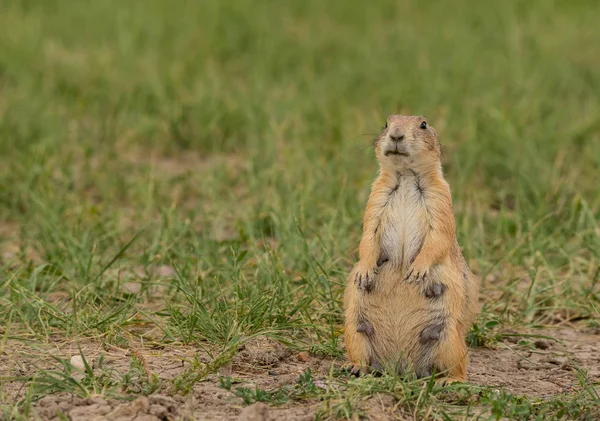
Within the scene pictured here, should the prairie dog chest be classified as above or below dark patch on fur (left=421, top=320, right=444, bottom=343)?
above

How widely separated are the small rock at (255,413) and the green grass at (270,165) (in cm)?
19

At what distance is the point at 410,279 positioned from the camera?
4391 mm

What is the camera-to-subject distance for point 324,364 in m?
4.66

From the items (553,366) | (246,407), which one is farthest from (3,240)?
(553,366)

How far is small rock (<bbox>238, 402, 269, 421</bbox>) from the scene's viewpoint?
3887 mm

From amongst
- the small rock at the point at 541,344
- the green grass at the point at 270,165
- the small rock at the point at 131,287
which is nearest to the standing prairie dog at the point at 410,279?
the green grass at the point at 270,165

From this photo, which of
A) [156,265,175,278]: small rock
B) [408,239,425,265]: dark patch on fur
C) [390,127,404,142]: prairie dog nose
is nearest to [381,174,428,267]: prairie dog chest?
[408,239,425,265]: dark patch on fur

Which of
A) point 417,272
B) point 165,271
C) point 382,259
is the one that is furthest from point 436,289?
point 165,271

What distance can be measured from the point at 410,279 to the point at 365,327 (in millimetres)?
269

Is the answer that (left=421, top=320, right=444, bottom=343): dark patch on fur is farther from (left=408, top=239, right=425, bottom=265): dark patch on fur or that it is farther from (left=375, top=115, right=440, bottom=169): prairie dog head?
(left=375, top=115, right=440, bottom=169): prairie dog head

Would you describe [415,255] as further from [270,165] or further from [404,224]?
[270,165]

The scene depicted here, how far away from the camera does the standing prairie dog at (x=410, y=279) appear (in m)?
4.40

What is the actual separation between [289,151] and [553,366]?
283cm

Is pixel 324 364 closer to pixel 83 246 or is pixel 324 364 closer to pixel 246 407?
pixel 246 407
